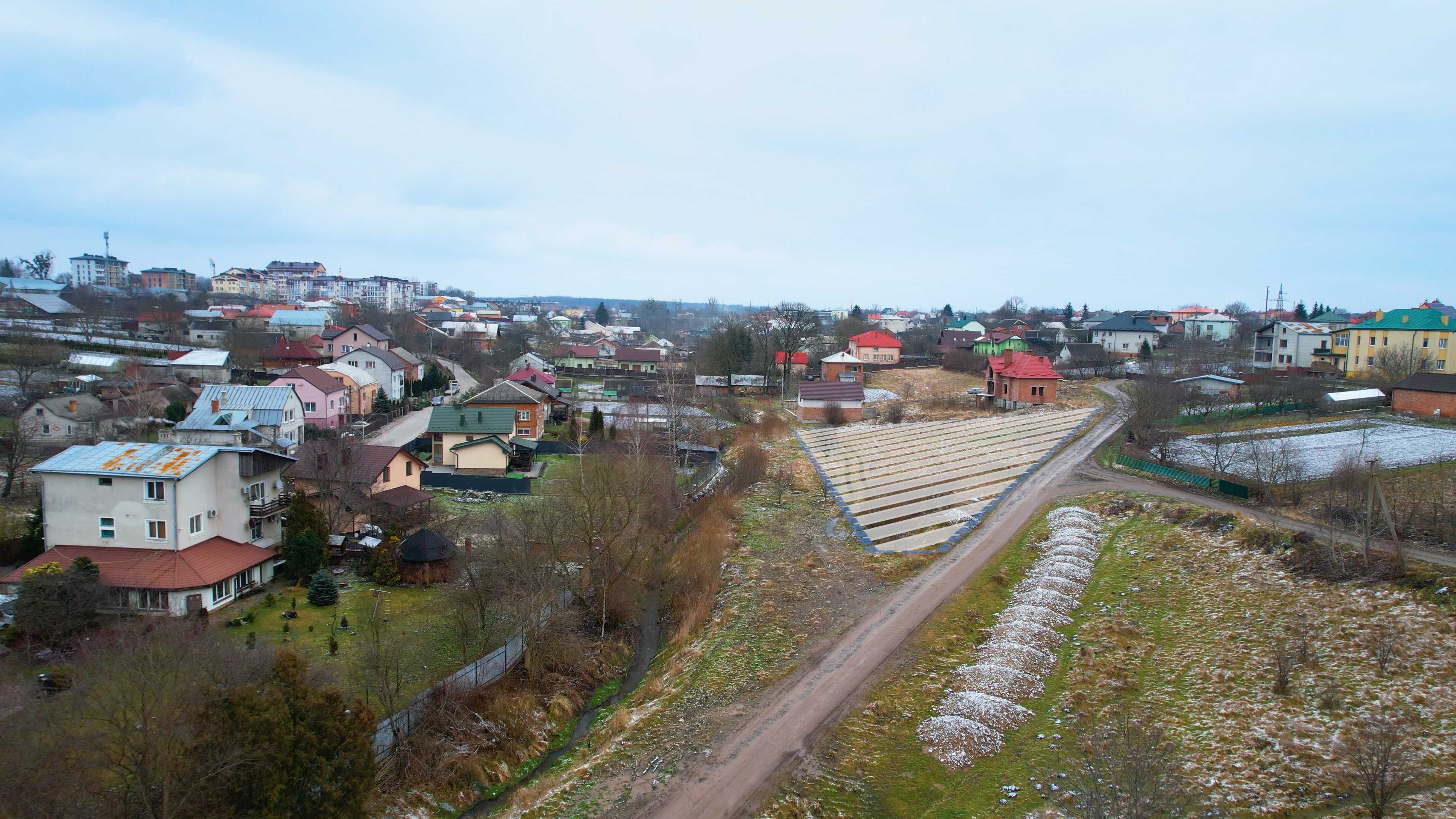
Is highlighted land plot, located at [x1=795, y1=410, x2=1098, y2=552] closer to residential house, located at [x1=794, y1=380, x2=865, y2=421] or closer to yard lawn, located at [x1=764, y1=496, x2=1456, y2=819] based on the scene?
residential house, located at [x1=794, y1=380, x2=865, y2=421]

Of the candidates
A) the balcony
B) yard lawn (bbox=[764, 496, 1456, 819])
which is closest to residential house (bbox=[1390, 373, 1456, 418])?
yard lawn (bbox=[764, 496, 1456, 819])

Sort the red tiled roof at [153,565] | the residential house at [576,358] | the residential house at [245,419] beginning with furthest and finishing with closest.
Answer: the residential house at [576,358] → the residential house at [245,419] → the red tiled roof at [153,565]

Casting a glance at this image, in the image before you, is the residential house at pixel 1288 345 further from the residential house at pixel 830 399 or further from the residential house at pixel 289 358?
the residential house at pixel 289 358

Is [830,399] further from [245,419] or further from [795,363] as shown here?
[245,419]

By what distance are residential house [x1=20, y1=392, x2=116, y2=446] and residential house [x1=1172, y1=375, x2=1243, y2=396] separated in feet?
155

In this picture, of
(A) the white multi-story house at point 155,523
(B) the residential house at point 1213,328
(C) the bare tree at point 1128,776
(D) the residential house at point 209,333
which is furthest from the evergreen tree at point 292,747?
(B) the residential house at point 1213,328

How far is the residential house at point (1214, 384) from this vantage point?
39875 millimetres

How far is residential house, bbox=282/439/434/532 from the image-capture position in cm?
2295

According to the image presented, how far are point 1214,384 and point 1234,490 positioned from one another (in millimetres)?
20954

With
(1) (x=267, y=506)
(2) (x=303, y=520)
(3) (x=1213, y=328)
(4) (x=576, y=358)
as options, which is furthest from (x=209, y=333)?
(3) (x=1213, y=328)

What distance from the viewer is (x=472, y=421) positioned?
33125 mm

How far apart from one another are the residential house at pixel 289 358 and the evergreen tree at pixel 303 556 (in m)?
34.1

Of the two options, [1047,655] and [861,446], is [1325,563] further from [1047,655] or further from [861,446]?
[861,446]

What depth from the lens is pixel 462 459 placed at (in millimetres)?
32500
